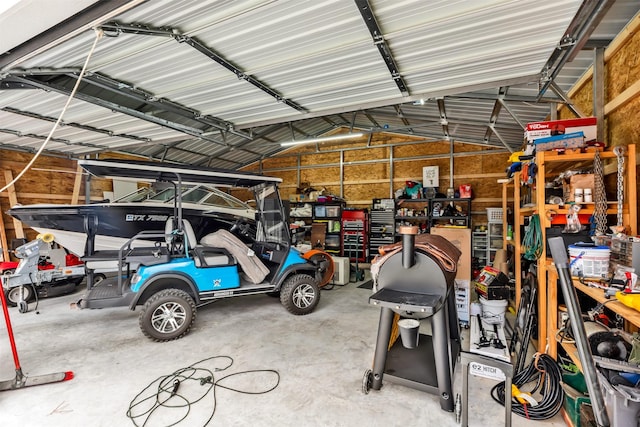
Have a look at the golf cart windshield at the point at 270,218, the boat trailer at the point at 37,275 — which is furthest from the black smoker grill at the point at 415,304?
the boat trailer at the point at 37,275

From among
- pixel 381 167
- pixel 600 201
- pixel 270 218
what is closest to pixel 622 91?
pixel 600 201

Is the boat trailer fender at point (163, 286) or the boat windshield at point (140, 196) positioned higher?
the boat windshield at point (140, 196)

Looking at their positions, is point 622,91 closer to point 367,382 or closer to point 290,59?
point 290,59

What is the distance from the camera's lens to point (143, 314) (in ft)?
10.4

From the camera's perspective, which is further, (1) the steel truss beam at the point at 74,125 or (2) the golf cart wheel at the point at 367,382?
(1) the steel truss beam at the point at 74,125

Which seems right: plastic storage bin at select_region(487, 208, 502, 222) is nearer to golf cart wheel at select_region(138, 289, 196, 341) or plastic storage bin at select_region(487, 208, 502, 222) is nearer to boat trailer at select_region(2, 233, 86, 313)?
golf cart wheel at select_region(138, 289, 196, 341)

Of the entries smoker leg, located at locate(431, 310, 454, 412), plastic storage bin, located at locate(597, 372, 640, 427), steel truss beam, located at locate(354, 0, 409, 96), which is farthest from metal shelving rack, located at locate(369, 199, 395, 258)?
plastic storage bin, located at locate(597, 372, 640, 427)

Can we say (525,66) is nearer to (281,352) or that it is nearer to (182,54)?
(182,54)

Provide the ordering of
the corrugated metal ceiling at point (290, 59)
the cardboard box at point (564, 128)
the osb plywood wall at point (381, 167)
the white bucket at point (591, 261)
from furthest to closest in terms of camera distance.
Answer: the osb plywood wall at point (381, 167) < the cardboard box at point (564, 128) < the corrugated metal ceiling at point (290, 59) < the white bucket at point (591, 261)

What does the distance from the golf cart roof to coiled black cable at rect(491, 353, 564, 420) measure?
11.8 feet

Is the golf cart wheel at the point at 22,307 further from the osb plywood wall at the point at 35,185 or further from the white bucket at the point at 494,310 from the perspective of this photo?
the white bucket at the point at 494,310

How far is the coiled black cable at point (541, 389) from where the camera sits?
206cm

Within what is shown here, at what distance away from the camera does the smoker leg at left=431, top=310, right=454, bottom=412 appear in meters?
2.12

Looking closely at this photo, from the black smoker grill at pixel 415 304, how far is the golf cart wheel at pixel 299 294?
1.85 meters
